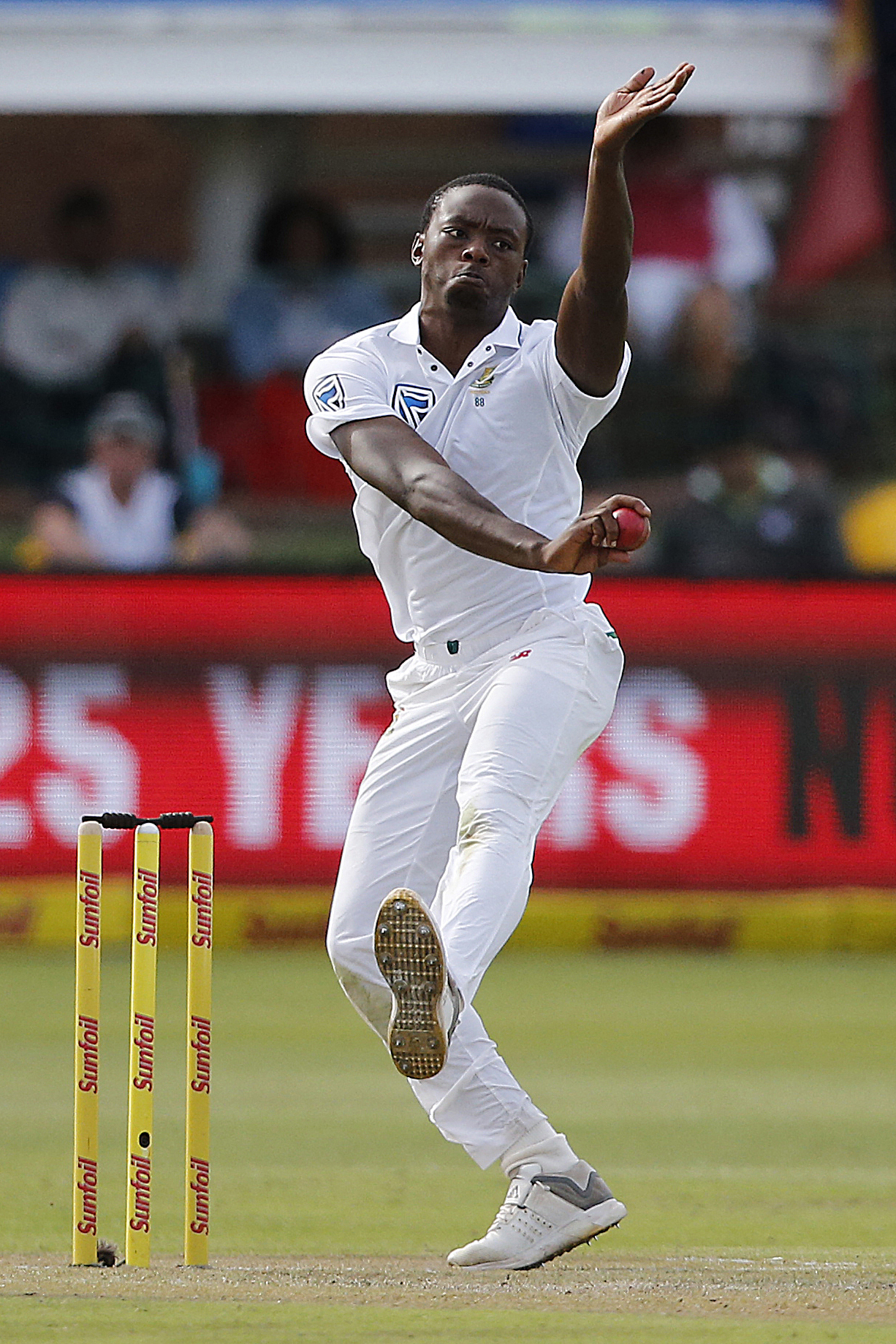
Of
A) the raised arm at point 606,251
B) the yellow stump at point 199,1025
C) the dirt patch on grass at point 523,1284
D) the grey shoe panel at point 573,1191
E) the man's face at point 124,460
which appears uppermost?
the man's face at point 124,460

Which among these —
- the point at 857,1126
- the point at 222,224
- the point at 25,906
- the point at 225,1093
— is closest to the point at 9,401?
the point at 222,224

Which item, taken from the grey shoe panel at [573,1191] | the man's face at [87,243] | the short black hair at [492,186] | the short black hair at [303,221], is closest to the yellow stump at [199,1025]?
the grey shoe panel at [573,1191]

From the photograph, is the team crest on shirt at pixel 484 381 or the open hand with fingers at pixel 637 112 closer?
the open hand with fingers at pixel 637 112

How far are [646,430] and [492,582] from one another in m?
7.28

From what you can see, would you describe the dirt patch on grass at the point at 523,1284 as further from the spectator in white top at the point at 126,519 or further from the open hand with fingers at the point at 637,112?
the spectator in white top at the point at 126,519

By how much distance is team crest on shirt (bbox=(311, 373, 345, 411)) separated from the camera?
16.5 feet

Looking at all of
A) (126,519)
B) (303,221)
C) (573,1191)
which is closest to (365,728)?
(126,519)

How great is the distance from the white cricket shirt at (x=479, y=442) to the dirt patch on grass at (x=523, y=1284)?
1373mm

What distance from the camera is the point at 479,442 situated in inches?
198

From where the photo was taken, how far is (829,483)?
1177cm

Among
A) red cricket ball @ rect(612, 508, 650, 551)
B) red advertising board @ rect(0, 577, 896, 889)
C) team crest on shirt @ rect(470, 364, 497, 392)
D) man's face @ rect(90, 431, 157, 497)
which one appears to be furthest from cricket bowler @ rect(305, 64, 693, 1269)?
man's face @ rect(90, 431, 157, 497)

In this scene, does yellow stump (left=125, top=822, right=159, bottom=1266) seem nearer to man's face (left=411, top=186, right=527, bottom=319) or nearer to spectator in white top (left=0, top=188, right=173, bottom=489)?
man's face (left=411, top=186, right=527, bottom=319)

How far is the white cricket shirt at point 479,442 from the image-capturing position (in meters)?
5.02

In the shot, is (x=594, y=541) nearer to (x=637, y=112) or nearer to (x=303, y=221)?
(x=637, y=112)
